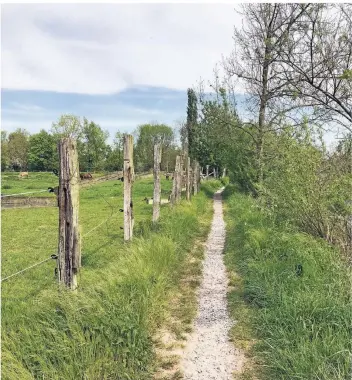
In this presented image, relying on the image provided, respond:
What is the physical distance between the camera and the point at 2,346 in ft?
10.4

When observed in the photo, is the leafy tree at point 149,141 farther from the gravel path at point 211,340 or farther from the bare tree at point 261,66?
the gravel path at point 211,340

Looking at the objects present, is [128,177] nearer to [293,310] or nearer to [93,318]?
[93,318]

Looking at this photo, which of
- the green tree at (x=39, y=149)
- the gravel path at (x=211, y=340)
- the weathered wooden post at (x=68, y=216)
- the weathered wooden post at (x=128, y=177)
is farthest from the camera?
the green tree at (x=39, y=149)

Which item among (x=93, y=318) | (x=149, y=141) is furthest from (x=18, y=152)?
(x=93, y=318)

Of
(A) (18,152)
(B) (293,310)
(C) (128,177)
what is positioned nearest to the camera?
(B) (293,310)

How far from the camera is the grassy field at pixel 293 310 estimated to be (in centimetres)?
316

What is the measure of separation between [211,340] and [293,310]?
38.6 inches

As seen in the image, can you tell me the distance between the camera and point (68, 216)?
4.13 meters

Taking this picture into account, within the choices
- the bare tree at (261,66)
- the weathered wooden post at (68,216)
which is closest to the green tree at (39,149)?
the bare tree at (261,66)

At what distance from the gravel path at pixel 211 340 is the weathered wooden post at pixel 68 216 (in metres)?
1.59

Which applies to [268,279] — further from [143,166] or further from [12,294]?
[143,166]

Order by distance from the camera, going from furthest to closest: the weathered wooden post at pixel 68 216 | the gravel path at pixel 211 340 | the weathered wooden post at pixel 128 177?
the weathered wooden post at pixel 128 177
the weathered wooden post at pixel 68 216
the gravel path at pixel 211 340

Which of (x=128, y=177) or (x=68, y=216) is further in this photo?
(x=128, y=177)

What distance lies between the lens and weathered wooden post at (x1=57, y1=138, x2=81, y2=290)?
4.06 meters
